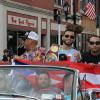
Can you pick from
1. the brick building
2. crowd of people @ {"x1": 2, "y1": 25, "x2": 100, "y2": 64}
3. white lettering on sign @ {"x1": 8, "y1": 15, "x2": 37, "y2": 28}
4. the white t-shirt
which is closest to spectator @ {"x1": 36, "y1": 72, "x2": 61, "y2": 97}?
crowd of people @ {"x1": 2, "y1": 25, "x2": 100, "y2": 64}

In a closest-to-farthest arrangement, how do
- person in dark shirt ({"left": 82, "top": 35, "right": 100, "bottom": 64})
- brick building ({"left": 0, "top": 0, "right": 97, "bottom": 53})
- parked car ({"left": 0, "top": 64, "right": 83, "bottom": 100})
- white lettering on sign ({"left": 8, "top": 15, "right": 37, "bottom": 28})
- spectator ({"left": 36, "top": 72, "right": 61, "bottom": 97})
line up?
1. parked car ({"left": 0, "top": 64, "right": 83, "bottom": 100})
2. spectator ({"left": 36, "top": 72, "right": 61, "bottom": 97})
3. person in dark shirt ({"left": 82, "top": 35, "right": 100, "bottom": 64})
4. brick building ({"left": 0, "top": 0, "right": 97, "bottom": 53})
5. white lettering on sign ({"left": 8, "top": 15, "right": 37, "bottom": 28})

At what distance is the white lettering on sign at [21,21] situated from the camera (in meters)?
25.7

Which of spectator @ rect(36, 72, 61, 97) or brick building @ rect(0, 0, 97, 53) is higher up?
brick building @ rect(0, 0, 97, 53)

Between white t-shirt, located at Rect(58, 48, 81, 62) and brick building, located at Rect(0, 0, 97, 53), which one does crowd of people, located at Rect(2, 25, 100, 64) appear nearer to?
white t-shirt, located at Rect(58, 48, 81, 62)

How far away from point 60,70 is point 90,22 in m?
38.7

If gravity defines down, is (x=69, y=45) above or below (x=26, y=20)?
below

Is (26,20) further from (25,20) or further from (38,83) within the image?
(38,83)

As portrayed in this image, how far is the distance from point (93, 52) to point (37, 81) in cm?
238

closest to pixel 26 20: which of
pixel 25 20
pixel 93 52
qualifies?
pixel 25 20

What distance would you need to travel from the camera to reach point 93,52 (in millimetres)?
7594

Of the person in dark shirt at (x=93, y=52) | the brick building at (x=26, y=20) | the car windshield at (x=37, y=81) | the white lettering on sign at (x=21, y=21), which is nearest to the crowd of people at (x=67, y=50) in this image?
the person in dark shirt at (x=93, y=52)

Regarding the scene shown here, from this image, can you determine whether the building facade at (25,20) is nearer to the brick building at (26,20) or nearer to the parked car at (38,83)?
the brick building at (26,20)

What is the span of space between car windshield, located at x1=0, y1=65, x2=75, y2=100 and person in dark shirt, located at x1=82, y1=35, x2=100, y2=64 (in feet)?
7.26

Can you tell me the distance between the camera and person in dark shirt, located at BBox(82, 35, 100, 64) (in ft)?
24.6
